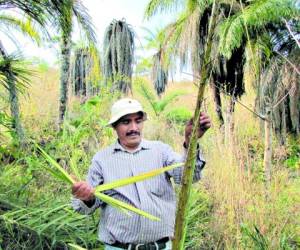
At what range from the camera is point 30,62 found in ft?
16.5

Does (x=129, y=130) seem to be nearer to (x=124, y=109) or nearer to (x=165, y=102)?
(x=124, y=109)

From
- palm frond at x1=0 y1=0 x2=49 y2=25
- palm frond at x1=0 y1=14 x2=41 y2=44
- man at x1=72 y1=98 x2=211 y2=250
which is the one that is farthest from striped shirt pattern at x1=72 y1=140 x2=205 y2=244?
palm frond at x1=0 y1=14 x2=41 y2=44

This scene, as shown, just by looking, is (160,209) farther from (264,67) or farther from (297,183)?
(264,67)

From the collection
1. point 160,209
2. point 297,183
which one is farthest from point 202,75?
point 297,183

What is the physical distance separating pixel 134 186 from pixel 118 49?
10.6m

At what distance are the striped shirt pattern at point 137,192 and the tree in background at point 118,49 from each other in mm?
10250

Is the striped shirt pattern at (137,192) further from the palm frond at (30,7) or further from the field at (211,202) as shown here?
the palm frond at (30,7)

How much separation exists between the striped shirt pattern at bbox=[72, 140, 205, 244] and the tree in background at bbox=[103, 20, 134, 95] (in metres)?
10.3

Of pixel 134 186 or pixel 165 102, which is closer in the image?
pixel 134 186

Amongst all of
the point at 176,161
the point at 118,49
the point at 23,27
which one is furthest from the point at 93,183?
the point at 118,49

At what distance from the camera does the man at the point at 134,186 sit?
Answer: 2.74 m

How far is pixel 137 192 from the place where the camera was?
9.19 ft

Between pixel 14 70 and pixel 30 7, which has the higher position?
pixel 30 7

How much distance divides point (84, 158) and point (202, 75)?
5.40 m
